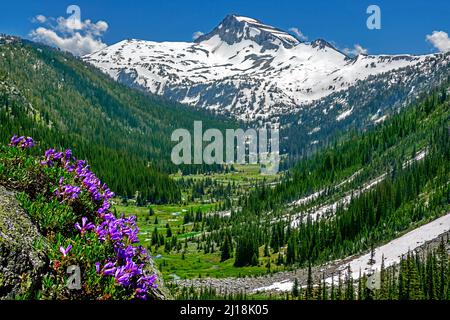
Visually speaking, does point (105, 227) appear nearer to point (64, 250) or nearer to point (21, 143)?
point (64, 250)

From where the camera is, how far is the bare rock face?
760cm

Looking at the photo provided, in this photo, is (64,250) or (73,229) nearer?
(64,250)

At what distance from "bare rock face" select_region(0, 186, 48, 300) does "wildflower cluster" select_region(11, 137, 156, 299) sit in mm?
489

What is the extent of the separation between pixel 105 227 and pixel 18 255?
2.45m

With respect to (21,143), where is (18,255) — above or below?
below

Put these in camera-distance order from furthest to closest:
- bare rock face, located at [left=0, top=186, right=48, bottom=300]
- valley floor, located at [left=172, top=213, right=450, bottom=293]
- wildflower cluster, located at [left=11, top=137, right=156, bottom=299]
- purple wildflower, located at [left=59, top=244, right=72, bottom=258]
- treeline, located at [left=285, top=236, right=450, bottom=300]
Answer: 1. valley floor, located at [left=172, top=213, right=450, bottom=293]
2. treeline, located at [left=285, top=236, right=450, bottom=300]
3. wildflower cluster, located at [left=11, top=137, right=156, bottom=299]
4. purple wildflower, located at [left=59, top=244, right=72, bottom=258]
5. bare rock face, located at [left=0, top=186, right=48, bottom=300]

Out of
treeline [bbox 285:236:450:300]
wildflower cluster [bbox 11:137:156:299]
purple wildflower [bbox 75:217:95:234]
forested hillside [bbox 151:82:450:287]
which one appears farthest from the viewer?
forested hillside [bbox 151:82:450:287]

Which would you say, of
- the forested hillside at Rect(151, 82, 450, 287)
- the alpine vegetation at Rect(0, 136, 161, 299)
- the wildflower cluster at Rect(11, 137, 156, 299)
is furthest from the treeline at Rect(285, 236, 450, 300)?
the alpine vegetation at Rect(0, 136, 161, 299)

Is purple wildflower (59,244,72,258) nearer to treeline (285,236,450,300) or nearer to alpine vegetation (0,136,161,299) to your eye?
alpine vegetation (0,136,161,299)

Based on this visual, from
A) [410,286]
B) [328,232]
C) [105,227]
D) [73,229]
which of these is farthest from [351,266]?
[73,229]

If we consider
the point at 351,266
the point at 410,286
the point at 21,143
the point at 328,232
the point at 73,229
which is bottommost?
the point at 410,286

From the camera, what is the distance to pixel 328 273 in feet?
386

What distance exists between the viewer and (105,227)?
1019 cm
